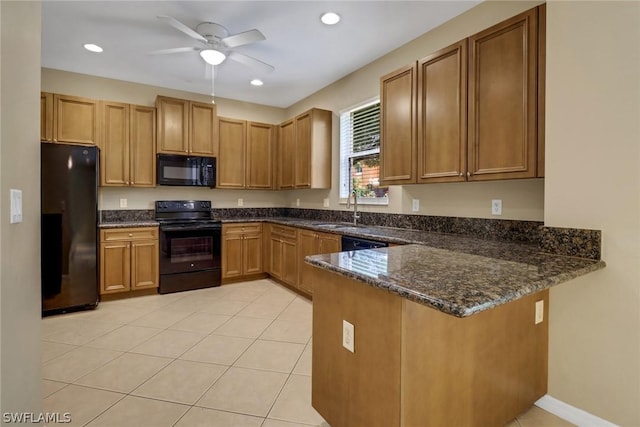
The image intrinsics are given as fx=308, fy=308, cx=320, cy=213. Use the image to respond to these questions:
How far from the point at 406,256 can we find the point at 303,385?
3.70ft

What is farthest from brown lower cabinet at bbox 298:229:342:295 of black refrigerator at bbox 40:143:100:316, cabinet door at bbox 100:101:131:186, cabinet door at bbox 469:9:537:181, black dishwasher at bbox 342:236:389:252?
cabinet door at bbox 100:101:131:186

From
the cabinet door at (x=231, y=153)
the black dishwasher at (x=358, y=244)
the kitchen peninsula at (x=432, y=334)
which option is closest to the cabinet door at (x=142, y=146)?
the cabinet door at (x=231, y=153)

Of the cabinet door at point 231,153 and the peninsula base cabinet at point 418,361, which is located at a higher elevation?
the cabinet door at point 231,153

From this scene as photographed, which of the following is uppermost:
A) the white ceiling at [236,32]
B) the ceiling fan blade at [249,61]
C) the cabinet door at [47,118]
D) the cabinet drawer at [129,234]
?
the white ceiling at [236,32]

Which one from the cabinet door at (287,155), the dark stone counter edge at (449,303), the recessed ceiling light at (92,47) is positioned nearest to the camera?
the dark stone counter edge at (449,303)

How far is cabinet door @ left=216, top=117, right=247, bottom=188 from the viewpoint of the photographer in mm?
4547

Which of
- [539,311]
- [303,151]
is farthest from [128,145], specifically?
[539,311]

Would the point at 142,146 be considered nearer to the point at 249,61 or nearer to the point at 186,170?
the point at 186,170

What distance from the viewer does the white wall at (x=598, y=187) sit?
1.44m

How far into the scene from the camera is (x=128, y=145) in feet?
12.7

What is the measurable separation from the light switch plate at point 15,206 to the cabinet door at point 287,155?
3497 millimetres

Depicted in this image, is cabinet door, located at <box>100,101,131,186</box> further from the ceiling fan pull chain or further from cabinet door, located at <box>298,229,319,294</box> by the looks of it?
cabinet door, located at <box>298,229,319,294</box>

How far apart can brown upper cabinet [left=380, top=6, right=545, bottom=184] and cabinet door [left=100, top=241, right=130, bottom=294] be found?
3146mm

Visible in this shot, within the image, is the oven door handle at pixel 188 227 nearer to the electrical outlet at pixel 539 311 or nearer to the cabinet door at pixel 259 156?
Answer: the cabinet door at pixel 259 156
